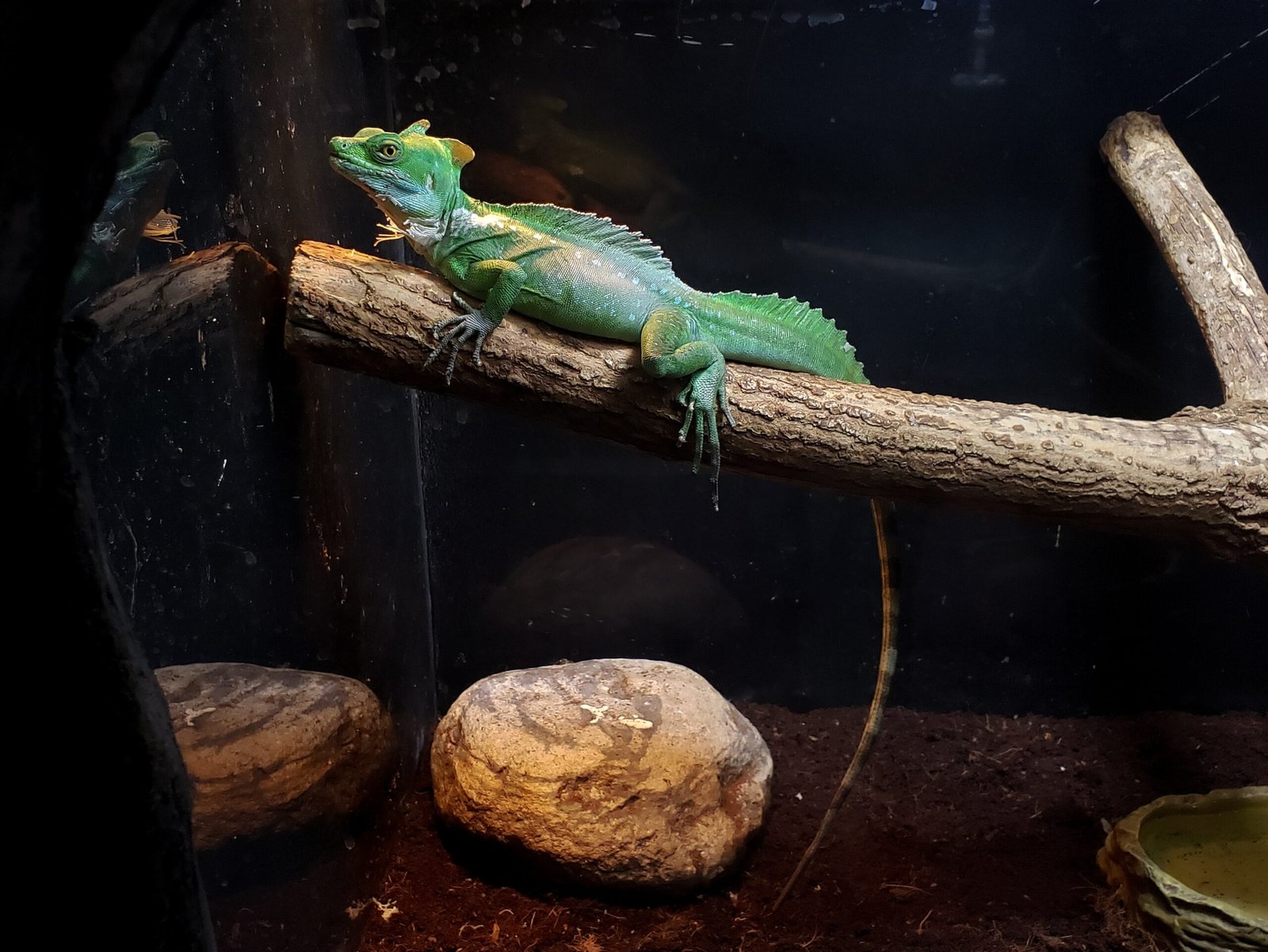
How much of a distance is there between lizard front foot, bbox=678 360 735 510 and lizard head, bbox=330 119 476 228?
91 centimetres

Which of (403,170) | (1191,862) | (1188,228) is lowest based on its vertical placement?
(1191,862)

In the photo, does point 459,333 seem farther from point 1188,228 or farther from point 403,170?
point 1188,228

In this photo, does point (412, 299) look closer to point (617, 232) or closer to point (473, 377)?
point (473, 377)

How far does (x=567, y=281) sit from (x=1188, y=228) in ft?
8.59

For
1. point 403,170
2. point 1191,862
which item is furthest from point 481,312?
point 1191,862

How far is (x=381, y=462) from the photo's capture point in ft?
11.0

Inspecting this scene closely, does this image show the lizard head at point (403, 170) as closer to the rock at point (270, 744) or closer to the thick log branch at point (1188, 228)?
the rock at point (270, 744)

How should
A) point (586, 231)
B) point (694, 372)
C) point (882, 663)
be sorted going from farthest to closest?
point (882, 663) → point (586, 231) → point (694, 372)

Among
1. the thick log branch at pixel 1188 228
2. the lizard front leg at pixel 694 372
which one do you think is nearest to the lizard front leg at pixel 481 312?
the lizard front leg at pixel 694 372

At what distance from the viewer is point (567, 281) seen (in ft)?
8.32

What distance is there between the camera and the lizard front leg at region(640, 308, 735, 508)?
2.42 m

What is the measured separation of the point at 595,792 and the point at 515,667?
1186mm

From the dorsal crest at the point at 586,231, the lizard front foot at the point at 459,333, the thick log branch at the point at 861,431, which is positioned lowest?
the thick log branch at the point at 861,431

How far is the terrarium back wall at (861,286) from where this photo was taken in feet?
11.1
